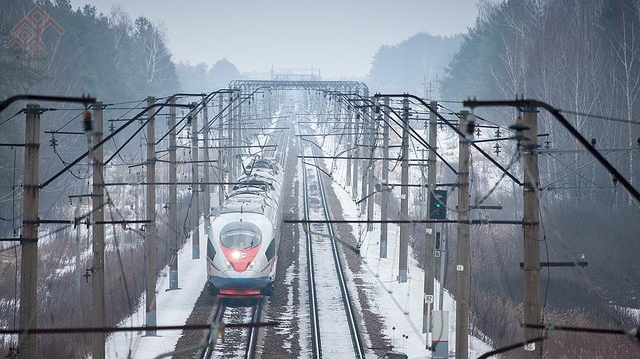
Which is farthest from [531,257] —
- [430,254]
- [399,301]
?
[399,301]

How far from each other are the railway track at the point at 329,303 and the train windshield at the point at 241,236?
1.83 m

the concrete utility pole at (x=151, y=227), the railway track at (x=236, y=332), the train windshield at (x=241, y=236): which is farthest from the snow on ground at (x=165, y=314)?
the train windshield at (x=241, y=236)

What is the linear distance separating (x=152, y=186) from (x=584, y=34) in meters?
35.2

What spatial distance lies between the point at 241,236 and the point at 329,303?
12.4 feet

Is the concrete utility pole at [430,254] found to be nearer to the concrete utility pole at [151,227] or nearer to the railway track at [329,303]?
the railway track at [329,303]

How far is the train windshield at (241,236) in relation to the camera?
2525cm

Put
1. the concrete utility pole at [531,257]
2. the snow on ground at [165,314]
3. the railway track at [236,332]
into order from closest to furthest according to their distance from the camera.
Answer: the concrete utility pole at [531,257], the railway track at [236,332], the snow on ground at [165,314]

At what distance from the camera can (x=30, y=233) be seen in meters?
13.4

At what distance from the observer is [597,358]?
820 inches

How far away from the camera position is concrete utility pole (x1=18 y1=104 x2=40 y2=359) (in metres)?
13.4

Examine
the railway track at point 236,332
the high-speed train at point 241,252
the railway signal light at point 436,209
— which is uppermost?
the railway signal light at point 436,209

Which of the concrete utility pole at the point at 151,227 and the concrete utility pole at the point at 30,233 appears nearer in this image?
the concrete utility pole at the point at 30,233

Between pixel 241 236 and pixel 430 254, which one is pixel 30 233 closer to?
pixel 241 236

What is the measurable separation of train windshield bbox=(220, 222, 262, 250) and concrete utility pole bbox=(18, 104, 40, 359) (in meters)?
11.6
